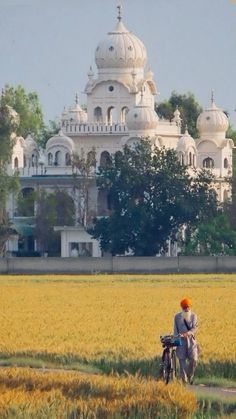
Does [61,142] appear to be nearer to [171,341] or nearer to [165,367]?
[171,341]

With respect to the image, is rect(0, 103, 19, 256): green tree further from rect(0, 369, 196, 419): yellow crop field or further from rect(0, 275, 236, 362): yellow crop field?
rect(0, 369, 196, 419): yellow crop field

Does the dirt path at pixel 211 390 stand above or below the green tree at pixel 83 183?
below

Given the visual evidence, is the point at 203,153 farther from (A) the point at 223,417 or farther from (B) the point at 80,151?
(A) the point at 223,417

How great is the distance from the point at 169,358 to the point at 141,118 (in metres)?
93.2

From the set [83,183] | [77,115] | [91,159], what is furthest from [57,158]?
[77,115]

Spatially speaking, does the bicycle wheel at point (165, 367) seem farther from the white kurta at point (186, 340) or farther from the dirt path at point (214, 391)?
the white kurta at point (186, 340)

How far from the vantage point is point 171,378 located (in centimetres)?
3141

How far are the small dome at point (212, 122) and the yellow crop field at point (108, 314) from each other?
171 ft

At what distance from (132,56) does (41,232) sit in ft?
56.4

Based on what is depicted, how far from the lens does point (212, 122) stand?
435 feet

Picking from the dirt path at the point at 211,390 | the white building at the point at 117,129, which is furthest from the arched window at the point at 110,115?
the dirt path at the point at 211,390

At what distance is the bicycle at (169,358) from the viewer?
31266 millimetres

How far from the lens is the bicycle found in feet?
103

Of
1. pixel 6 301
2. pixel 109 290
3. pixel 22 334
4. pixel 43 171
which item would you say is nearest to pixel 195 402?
pixel 22 334
